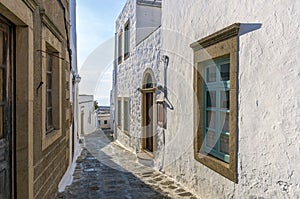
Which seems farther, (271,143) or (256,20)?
(256,20)

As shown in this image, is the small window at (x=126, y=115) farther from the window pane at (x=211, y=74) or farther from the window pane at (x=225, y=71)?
the window pane at (x=225, y=71)

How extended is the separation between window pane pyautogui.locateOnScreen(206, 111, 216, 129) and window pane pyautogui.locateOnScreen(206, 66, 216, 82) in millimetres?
559

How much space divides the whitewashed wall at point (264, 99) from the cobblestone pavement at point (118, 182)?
85 centimetres

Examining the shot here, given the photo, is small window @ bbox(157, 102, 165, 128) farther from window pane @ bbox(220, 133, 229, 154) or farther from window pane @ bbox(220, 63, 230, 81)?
window pane @ bbox(220, 63, 230, 81)

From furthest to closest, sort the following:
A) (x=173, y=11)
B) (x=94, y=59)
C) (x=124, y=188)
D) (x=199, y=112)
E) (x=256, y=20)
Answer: (x=94, y=59), (x=173, y=11), (x=124, y=188), (x=199, y=112), (x=256, y=20)

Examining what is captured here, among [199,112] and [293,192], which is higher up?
[199,112]

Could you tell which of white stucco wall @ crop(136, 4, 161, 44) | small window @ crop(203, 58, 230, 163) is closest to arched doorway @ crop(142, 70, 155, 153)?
white stucco wall @ crop(136, 4, 161, 44)

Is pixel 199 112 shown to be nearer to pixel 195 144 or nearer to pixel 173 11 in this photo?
pixel 195 144

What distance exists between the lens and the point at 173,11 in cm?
575

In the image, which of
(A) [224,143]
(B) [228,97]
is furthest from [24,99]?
(A) [224,143]

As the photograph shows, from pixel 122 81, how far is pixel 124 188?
7.18 metres

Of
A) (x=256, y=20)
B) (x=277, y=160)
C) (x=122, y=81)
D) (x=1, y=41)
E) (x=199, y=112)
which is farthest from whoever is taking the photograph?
(x=122, y=81)

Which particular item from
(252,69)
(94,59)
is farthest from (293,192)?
(94,59)

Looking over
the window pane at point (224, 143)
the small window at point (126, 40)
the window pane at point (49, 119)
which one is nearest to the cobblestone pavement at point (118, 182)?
the window pane at point (224, 143)
